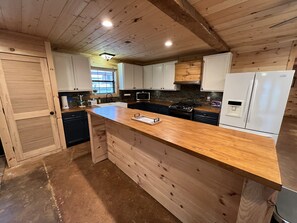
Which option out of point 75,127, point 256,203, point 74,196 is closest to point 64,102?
point 75,127

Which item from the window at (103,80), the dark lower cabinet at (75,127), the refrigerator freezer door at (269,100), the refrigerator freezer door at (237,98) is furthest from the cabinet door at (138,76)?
the refrigerator freezer door at (269,100)

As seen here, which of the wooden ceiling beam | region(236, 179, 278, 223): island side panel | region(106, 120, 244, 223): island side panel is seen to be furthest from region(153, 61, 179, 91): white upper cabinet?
region(236, 179, 278, 223): island side panel

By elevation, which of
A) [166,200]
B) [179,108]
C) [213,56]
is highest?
[213,56]

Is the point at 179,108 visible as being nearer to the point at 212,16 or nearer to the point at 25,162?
the point at 212,16

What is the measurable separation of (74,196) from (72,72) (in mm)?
2672

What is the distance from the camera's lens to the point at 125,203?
1.65m

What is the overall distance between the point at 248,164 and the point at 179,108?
105 inches

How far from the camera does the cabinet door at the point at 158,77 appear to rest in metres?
A: 4.11

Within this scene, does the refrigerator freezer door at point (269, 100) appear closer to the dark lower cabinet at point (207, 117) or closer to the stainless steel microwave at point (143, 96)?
the dark lower cabinet at point (207, 117)

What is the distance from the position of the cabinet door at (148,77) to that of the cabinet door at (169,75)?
63 centimetres

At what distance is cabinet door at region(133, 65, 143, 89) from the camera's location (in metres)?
4.44

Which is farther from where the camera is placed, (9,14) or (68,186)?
(68,186)

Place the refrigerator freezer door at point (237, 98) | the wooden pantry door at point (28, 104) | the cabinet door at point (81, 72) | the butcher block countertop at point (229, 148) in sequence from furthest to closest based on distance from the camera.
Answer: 1. the cabinet door at point (81, 72)
2. the refrigerator freezer door at point (237, 98)
3. the wooden pantry door at point (28, 104)
4. the butcher block countertop at point (229, 148)

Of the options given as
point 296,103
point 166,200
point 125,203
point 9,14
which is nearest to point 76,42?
point 9,14
